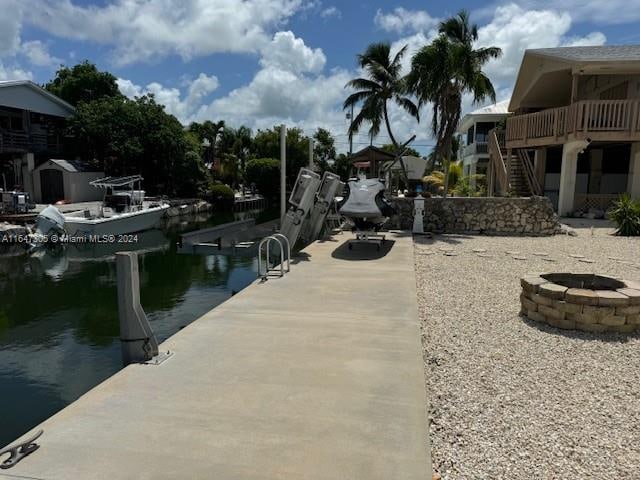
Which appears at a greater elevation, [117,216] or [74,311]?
[117,216]

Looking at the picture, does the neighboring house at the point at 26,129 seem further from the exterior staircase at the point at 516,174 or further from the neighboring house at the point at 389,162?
the exterior staircase at the point at 516,174

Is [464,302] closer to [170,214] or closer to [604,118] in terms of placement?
[604,118]

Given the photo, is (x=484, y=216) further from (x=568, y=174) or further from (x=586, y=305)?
(x=586, y=305)

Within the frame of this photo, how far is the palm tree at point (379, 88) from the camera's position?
2445 cm

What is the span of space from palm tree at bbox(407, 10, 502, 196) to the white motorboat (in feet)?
42.1

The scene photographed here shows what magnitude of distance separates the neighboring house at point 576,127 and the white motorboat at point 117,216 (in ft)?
52.7

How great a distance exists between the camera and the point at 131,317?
14.7 ft

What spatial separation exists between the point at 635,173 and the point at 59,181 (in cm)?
3012

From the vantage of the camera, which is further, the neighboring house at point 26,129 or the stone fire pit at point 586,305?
the neighboring house at point 26,129

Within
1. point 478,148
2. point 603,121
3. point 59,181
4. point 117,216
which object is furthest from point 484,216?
point 59,181

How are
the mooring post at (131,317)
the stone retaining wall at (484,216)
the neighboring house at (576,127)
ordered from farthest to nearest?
the neighboring house at (576,127)
the stone retaining wall at (484,216)
the mooring post at (131,317)

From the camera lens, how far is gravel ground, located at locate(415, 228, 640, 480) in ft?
10.2

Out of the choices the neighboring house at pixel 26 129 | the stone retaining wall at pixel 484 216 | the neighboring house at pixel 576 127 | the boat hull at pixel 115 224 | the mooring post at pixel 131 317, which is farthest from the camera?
the neighboring house at pixel 26 129

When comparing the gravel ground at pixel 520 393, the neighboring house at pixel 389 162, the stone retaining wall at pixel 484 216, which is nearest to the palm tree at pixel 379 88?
the neighboring house at pixel 389 162
